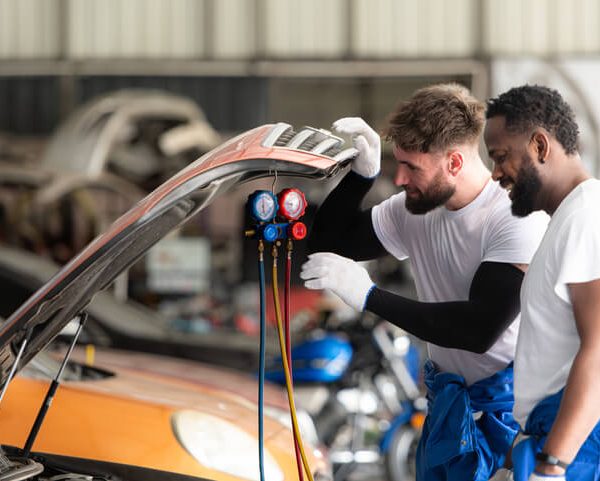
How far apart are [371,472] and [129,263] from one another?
16.1 feet

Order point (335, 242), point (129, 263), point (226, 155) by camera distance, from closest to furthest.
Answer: point (226, 155), point (129, 263), point (335, 242)

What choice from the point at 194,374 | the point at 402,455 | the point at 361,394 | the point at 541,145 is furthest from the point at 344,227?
the point at 361,394

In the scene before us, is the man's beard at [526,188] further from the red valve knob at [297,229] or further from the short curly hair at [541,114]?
the red valve knob at [297,229]

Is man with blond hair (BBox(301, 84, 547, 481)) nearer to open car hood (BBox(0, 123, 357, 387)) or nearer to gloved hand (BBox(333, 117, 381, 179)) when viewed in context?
gloved hand (BBox(333, 117, 381, 179))

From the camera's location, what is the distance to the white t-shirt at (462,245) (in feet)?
10.3

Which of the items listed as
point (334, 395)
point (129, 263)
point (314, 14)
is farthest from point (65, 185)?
point (129, 263)

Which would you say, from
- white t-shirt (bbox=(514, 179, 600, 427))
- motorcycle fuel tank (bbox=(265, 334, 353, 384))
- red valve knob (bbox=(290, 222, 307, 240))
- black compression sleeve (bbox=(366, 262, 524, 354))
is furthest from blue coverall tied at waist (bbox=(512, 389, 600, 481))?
motorcycle fuel tank (bbox=(265, 334, 353, 384))

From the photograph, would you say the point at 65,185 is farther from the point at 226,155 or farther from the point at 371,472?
the point at 226,155

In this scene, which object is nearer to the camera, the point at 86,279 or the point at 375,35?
the point at 86,279

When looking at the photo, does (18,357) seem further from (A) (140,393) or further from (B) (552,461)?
(A) (140,393)

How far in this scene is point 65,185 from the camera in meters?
12.2

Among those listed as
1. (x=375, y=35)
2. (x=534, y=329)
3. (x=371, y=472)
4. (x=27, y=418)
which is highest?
(x=375, y=35)

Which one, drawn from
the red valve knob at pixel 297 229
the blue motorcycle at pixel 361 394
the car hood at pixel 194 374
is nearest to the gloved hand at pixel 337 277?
the red valve knob at pixel 297 229

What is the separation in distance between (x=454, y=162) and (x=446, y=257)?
1.05 feet
